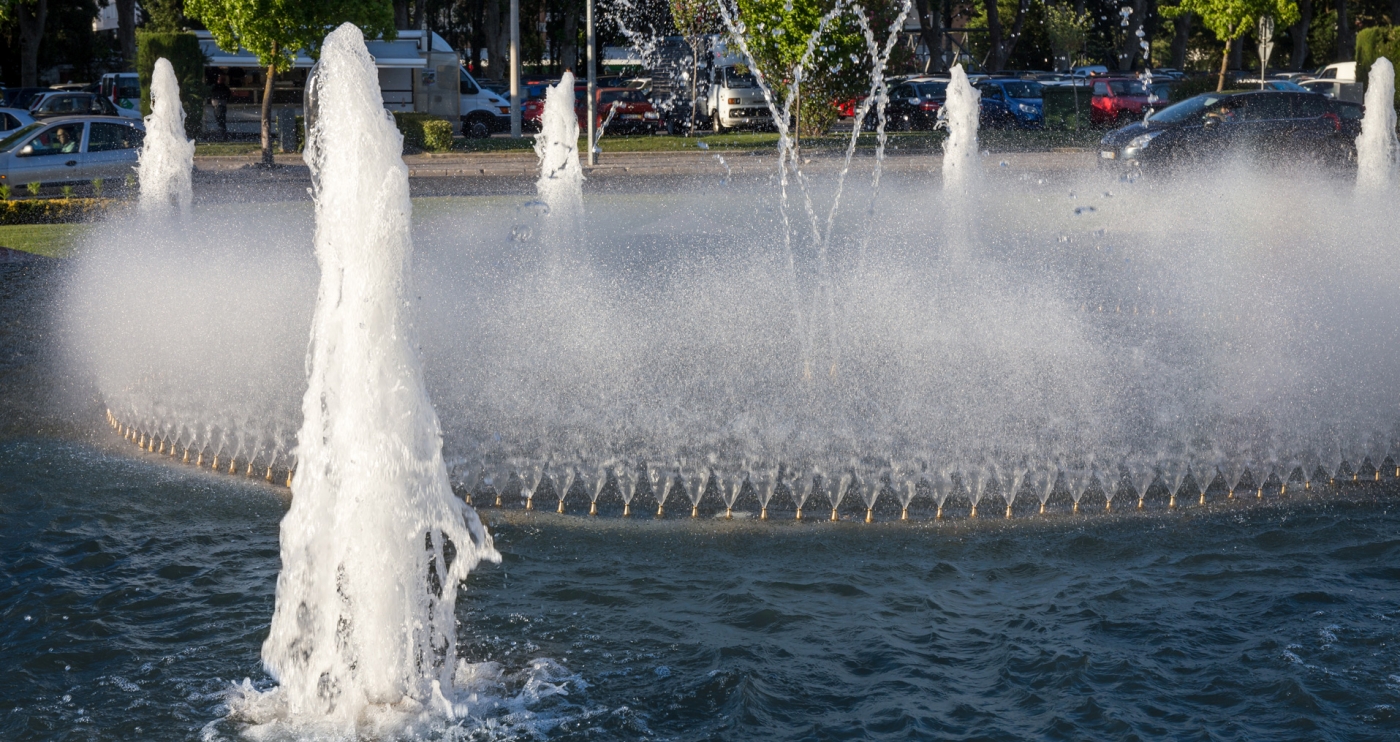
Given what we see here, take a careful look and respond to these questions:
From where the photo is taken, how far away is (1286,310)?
11.0 meters

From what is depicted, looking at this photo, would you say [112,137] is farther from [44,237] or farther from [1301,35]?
[1301,35]

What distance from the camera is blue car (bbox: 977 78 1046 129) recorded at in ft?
109

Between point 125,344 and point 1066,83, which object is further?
point 1066,83

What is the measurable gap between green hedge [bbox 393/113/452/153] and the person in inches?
262

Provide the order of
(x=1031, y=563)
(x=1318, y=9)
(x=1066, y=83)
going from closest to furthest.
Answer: (x=1031, y=563), (x=1066, y=83), (x=1318, y=9)

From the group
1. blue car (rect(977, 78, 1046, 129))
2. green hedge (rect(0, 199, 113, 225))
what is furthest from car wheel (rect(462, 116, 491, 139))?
green hedge (rect(0, 199, 113, 225))

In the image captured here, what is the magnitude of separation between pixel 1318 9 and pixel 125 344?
5458cm

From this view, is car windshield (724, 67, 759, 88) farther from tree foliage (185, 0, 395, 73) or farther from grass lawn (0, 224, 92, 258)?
grass lawn (0, 224, 92, 258)

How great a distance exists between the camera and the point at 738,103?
3375 cm

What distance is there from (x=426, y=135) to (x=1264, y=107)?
16.2 m

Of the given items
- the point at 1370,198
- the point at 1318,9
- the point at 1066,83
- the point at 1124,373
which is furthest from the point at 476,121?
the point at 1318,9

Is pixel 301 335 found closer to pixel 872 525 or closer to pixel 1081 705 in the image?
pixel 872 525

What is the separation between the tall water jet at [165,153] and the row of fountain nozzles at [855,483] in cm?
1108

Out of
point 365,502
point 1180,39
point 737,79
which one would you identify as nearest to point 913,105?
point 737,79
